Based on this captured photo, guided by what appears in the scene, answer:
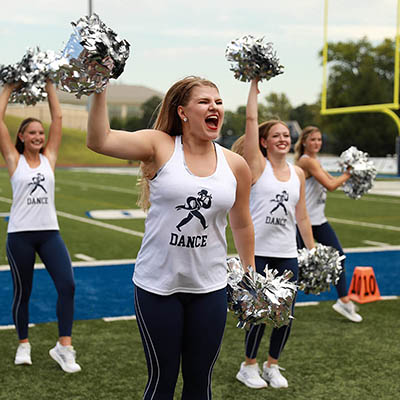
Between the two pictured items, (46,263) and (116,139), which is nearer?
(116,139)

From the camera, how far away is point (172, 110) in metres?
2.88

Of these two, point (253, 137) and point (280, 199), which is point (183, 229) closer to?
point (253, 137)

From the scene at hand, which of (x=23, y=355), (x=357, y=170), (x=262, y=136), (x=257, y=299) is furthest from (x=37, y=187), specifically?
(x=357, y=170)

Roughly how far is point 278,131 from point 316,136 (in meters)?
1.62

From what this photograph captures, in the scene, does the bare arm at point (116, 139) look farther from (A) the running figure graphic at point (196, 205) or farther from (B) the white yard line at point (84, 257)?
(B) the white yard line at point (84, 257)

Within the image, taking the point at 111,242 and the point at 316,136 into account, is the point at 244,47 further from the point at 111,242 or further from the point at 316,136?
the point at 111,242

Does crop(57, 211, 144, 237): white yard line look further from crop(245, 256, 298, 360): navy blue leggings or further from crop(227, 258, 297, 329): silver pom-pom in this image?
crop(227, 258, 297, 329): silver pom-pom

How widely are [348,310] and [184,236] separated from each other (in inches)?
142

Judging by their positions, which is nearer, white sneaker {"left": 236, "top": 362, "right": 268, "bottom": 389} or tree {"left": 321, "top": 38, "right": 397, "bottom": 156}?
white sneaker {"left": 236, "top": 362, "right": 268, "bottom": 389}

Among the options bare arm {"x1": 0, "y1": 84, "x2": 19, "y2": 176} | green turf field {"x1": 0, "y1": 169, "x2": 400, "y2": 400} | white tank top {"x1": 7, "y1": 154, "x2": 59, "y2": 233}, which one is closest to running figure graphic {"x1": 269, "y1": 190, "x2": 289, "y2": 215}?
green turf field {"x1": 0, "y1": 169, "x2": 400, "y2": 400}

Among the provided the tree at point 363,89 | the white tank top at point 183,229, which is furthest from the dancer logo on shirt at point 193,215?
the tree at point 363,89

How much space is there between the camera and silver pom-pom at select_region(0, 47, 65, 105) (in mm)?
4672

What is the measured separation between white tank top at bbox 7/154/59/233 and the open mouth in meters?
2.25

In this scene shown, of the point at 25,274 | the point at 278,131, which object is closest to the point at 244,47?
the point at 278,131
